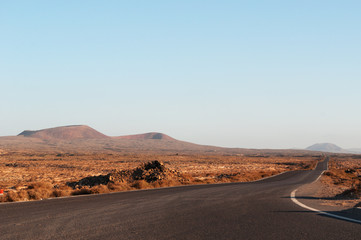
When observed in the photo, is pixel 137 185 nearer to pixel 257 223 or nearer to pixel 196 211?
pixel 196 211

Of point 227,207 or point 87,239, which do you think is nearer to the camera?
point 87,239

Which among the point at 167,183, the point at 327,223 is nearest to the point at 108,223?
the point at 327,223

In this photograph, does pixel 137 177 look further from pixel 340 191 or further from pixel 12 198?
pixel 340 191

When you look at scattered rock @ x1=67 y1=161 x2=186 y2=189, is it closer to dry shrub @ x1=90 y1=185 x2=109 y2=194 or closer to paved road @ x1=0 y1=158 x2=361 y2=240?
dry shrub @ x1=90 y1=185 x2=109 y2=194

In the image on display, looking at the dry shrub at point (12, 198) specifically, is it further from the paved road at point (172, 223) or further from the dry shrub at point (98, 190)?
the dry shrub at point (98, 190)

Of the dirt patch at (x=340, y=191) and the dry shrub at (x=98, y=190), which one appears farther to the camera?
the dry shrub at (x=98, y=190)

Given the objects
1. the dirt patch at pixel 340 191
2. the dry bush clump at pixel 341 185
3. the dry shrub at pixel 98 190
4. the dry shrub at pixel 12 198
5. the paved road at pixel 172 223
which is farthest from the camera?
the dry shrub at pixel 98 190

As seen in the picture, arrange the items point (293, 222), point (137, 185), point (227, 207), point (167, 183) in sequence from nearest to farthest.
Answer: point (293, 222) → point (227, 207) → point (137, 185) → point (167, 183)

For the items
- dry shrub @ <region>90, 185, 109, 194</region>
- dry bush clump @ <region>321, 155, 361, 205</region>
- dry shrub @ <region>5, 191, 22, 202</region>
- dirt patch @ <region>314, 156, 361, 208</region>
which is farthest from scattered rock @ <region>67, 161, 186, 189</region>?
dry shrub @ <region>5, 191, 22, 202</region>

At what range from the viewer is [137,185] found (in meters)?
25.2

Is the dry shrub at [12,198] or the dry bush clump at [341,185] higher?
the dry bush clump at [341,185]

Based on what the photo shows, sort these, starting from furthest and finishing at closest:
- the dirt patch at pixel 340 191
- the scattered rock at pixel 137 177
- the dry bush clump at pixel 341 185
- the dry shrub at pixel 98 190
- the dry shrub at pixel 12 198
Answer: the scattered rock at pixel 137 177
the dry shrub at pixel 98 190
the dry bush clump at pixel 341 185
the dry shrub at pixel 12 198
the dirt patch at pixel 340 191

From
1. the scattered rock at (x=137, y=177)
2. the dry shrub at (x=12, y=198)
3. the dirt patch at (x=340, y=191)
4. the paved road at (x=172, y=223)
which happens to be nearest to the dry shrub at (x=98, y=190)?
the dry shrub at (x=12, y=198)

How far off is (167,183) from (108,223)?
18915 mm
